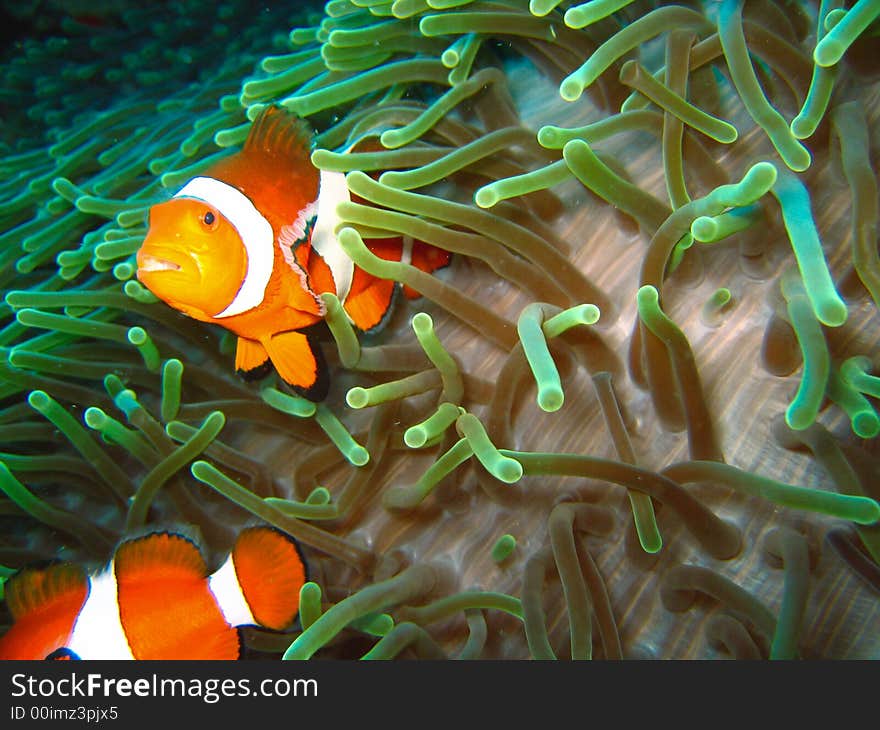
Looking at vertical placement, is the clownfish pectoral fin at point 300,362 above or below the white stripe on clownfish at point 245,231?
below

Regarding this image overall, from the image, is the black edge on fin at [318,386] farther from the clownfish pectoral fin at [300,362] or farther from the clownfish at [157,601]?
the clownfish at [157,601]

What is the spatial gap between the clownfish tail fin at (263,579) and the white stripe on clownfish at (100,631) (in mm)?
173

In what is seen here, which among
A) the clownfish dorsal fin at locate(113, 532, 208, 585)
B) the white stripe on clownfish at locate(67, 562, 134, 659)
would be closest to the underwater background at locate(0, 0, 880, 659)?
the clownfish dorsal fin at locate(113, 532, 208, 585)

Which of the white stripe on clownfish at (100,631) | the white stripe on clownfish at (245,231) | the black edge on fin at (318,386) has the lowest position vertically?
the white stripe on clownfish at (100,631)

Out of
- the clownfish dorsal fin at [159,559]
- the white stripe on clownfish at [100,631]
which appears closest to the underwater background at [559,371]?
the clownfish dorsal fin at [159,559]

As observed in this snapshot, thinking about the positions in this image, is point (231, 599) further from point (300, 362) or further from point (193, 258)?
point (193, 258)

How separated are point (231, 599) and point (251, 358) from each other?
1.24 ft

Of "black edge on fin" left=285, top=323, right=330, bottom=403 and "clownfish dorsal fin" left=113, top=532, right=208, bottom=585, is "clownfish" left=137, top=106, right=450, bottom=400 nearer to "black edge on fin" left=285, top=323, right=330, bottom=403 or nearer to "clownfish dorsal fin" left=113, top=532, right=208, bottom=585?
"black edge on fin" left=285, top=323, right=330, bottom=403

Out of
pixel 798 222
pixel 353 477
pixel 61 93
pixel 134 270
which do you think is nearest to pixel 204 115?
pixel 134 270

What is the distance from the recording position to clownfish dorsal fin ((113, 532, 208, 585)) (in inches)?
45.8

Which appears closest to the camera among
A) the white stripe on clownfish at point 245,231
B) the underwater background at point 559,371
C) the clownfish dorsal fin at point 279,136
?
the underwater background at point 559,371

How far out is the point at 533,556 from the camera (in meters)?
1.07

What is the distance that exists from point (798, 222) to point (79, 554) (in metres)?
1.39

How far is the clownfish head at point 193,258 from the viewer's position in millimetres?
976
